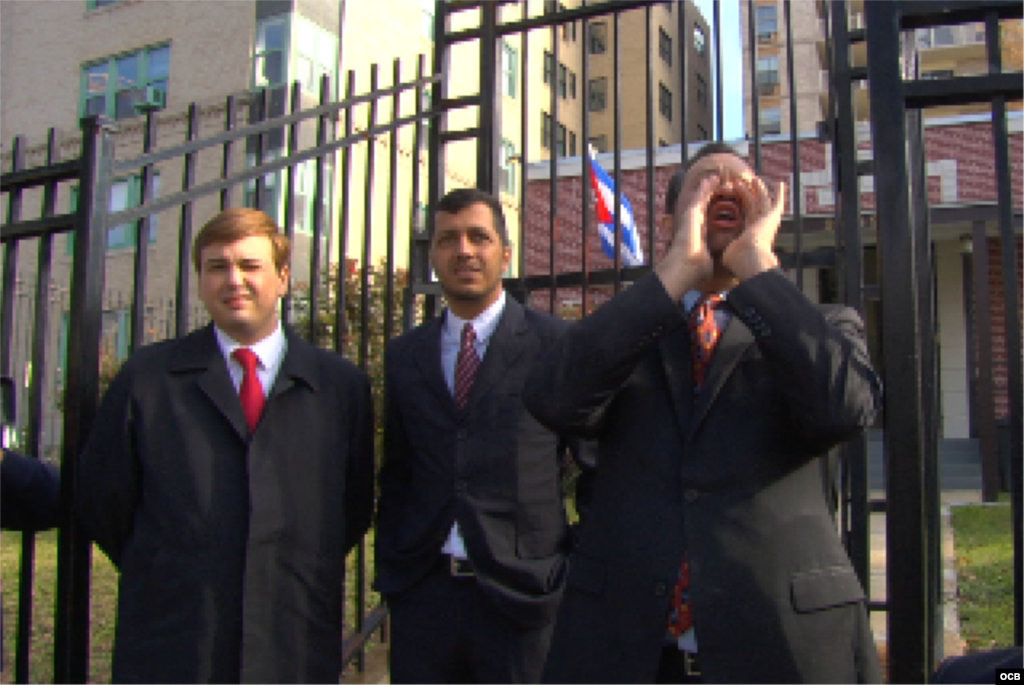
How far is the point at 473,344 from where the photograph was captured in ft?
9.93

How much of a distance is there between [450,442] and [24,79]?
77.2 ft

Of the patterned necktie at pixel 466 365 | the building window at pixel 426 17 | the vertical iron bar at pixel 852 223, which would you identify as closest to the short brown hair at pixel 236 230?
the patterned necktie at pixel 466 365

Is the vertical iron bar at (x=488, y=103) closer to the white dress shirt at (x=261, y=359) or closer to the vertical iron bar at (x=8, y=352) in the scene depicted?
the white dress shirt at (x=261, y=359)

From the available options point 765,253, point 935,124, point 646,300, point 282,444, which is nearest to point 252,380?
point 282,444

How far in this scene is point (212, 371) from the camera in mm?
2732

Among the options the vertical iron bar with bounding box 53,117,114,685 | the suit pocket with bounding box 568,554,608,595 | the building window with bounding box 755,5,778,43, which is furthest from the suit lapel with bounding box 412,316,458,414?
the building window with bounding box 755,5,778,43

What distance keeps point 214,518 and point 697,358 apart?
142 centimetres

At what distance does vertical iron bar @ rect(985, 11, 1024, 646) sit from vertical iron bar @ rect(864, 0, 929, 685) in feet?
0.69

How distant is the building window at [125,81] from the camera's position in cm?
2042

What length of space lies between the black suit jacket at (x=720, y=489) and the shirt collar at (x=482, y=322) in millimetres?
947

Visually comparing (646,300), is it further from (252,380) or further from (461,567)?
(252,380)

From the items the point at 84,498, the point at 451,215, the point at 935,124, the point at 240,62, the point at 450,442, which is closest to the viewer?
the point at 84,498

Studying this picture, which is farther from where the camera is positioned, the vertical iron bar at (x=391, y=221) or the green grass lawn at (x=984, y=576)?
the green grass lawn at (x=984, y=576)

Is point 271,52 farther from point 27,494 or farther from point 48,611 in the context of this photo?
point 27,494
